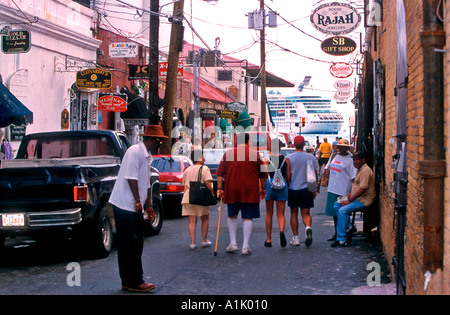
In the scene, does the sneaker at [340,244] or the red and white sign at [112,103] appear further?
the red and white sign at [112,103]

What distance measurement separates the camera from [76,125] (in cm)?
2283

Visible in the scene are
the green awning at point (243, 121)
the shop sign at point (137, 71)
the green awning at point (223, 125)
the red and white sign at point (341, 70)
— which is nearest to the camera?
the red and white sign at point (341, 70)

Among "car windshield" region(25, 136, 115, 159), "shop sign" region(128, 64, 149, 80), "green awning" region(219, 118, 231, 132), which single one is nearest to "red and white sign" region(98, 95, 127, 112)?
"shop sign" region(128, 64, 149, 80)

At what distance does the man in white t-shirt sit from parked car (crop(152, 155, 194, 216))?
7.28 meters

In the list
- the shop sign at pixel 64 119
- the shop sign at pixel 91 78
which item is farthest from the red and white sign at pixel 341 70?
the shop sign at pixel 64 119

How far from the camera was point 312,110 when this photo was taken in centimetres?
13300

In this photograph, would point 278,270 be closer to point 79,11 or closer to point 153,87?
point 153,87

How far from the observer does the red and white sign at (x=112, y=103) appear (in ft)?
73.4

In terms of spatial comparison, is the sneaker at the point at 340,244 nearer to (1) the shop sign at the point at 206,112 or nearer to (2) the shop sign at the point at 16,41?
(2) the shop sign at the point at 16,41

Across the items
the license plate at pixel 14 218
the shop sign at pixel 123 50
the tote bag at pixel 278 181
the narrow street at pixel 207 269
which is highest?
the shop sign at pixel 123 50

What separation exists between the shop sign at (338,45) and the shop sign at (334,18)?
1533 mm

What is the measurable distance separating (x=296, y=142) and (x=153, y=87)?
9.41 metres

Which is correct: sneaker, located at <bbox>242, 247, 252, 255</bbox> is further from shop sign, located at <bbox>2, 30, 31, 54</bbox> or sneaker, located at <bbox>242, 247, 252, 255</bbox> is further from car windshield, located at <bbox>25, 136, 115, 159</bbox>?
shop sign, located at <bbox>2, 30, 31, 54</bbox>
